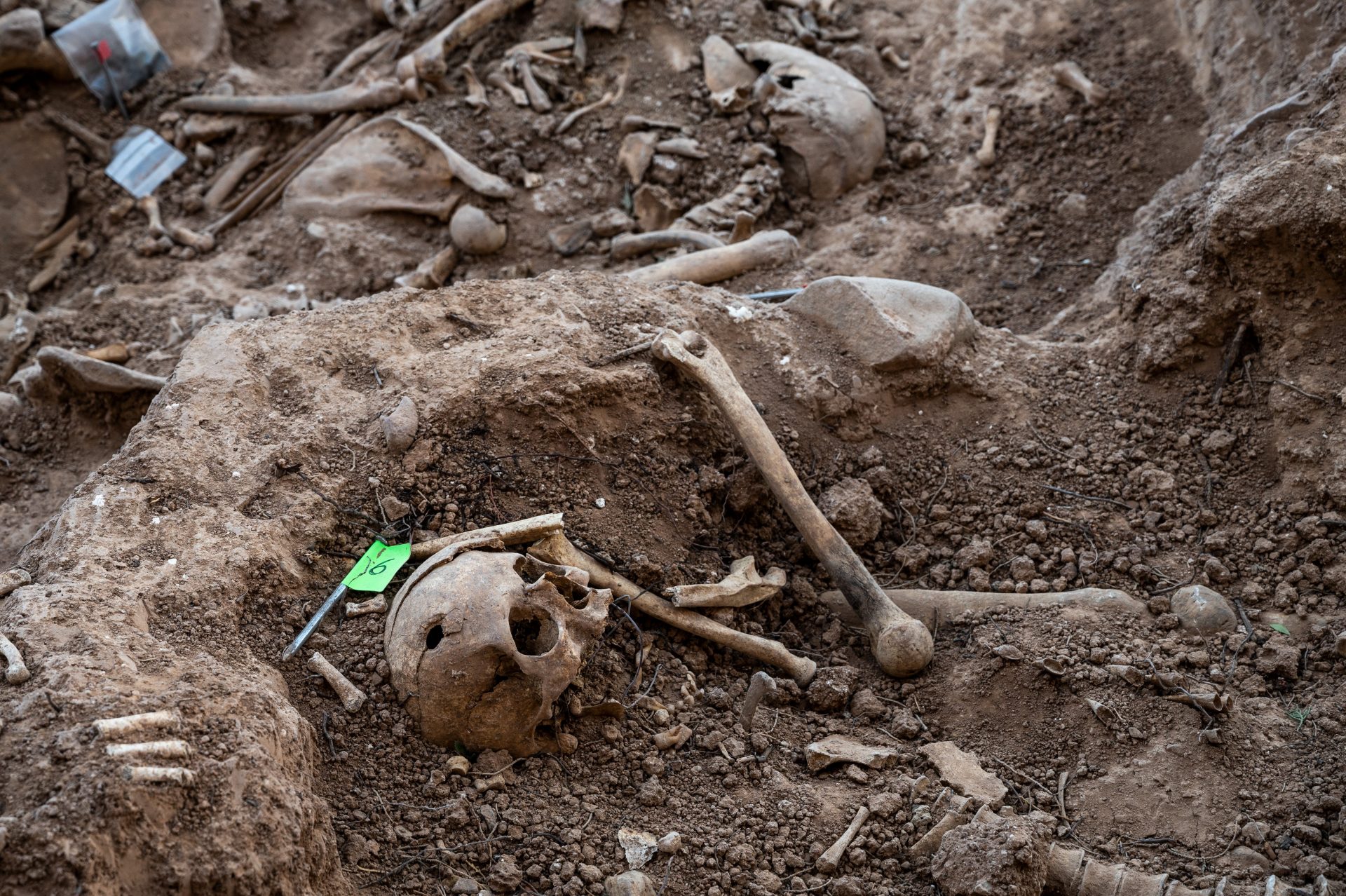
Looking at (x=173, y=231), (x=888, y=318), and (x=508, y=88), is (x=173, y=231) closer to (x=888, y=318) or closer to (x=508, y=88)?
(x=508, y=88)

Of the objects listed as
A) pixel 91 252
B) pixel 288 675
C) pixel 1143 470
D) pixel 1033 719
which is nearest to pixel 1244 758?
pixel 1033 719

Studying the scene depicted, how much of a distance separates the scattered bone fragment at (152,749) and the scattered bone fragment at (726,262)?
345 cm

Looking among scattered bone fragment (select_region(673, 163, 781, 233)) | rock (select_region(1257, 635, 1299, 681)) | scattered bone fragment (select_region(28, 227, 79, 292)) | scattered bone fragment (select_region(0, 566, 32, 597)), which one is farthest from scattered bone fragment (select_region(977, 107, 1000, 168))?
scattered bone fragment (select_region(28, 227, 79, 292))

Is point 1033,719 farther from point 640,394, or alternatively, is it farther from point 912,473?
point 640,394

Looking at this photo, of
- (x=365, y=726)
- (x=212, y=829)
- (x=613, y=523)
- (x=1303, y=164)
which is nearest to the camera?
(x=212, y=829)

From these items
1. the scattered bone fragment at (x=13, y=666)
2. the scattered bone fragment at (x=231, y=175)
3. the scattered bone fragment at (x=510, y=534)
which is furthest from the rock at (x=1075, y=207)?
the scattered bone fragment at (x=13, y=666)

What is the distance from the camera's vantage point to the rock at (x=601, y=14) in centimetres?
729

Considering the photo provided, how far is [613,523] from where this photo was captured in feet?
12.4

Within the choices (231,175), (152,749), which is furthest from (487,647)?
(231,175)

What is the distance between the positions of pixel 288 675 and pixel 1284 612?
3218 millimetres

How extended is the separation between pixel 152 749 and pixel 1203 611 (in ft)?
10.4

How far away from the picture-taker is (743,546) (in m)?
4.05

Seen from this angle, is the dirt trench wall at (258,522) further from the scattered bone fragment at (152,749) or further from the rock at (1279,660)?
the rock at (1279,660)

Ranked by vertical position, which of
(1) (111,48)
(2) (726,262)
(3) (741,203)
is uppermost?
(1) (111,48)
